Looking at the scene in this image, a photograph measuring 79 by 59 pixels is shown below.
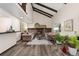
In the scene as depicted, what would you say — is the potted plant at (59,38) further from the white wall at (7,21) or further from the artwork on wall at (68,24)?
the white wall at (7,21)

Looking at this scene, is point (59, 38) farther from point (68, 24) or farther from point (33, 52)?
point (33, 52)

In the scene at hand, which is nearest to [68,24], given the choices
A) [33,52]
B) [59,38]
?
[59,38]

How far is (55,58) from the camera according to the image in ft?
4.33

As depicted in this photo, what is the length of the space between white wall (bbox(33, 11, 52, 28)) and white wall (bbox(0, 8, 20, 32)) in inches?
17.6

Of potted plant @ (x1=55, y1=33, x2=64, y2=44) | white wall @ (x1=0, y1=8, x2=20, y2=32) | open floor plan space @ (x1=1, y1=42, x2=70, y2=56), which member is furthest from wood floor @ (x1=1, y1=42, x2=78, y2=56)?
white wall @ (x1=0, y1=8, x2=20, y2=32)

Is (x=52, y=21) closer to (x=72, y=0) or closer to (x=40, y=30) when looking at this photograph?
(x=40, y=30)

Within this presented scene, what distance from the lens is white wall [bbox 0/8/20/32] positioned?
2.49m

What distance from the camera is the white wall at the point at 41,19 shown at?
2384 millimetres

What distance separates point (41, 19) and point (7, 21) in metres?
0.79

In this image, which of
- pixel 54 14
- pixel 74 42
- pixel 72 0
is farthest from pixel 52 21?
pixel 72 0

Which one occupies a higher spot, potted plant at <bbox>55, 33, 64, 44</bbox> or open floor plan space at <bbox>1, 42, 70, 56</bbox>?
potted plant at <bbox>55, 33, 64, 44</bbox>

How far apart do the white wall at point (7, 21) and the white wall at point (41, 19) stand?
45cm

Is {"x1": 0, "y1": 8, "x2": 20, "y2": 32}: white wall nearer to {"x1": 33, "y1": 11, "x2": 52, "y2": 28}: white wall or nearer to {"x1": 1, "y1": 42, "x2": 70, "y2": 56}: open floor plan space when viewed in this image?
{"x1": 33, "y1": 11, "x2": 52, "y2": 28}: white wall

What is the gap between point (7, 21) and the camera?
2549 millimetres
